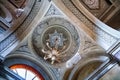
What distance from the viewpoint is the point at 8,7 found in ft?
27.0

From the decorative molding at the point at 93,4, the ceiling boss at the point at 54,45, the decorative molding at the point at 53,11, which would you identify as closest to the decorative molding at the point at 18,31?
the decorative molding at the point at 53,11

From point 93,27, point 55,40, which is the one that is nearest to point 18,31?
point 55,40

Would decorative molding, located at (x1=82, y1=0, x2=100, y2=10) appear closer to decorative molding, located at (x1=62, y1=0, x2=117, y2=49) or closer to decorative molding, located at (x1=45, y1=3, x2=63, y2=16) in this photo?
decorative molding, located at (x1=62, y1=0, x2=117, y2=49)

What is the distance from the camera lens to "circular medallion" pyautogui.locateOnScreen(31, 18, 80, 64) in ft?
22.1

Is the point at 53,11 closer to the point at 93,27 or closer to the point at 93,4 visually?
the point at 93,27

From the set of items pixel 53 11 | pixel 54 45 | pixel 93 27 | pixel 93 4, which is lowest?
pixel 93 27

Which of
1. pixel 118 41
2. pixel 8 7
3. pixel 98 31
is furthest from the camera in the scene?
pixel 8 7

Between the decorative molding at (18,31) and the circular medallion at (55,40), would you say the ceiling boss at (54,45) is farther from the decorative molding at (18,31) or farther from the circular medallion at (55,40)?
the decorative molding at (18,31)

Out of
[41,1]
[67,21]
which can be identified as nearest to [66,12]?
[67,21]

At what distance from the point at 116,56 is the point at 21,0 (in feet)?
12.6

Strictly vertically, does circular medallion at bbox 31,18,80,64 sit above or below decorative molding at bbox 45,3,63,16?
below

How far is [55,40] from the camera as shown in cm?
671

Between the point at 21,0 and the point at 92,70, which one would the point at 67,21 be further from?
the point at 21,0

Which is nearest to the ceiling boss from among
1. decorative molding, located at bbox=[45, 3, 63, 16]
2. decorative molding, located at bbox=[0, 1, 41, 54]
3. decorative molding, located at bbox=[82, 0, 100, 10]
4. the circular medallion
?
the circular medallion
